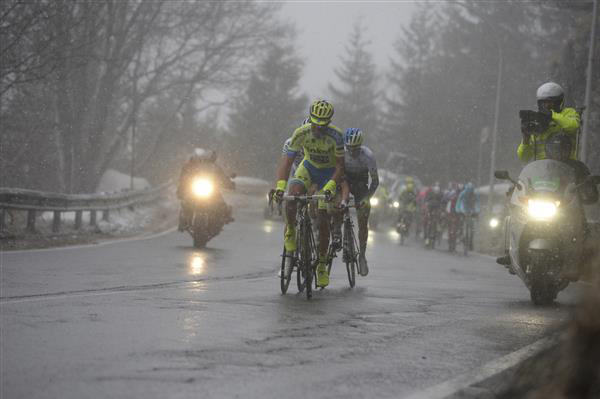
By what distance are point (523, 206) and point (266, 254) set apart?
885 centimetres

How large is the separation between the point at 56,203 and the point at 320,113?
10535 mm

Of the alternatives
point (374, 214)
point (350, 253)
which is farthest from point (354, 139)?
point (374, 214)

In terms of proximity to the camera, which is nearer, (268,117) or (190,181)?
(190,181)

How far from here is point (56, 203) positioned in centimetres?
2047

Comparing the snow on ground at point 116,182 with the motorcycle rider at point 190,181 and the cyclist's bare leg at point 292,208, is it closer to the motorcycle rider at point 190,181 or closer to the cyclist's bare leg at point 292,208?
the motorcycle rider at point 190,181

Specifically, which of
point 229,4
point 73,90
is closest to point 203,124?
point 229,4

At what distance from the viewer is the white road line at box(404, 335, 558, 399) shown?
5363 millimetres

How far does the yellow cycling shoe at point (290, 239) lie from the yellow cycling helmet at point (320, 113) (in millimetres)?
1145

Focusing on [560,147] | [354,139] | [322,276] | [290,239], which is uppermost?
[354,139]

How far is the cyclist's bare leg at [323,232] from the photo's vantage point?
11.6m

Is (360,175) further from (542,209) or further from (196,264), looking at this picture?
(542,209)

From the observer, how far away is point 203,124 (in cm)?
8144

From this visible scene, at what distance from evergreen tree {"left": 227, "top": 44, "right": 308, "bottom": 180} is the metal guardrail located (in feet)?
163

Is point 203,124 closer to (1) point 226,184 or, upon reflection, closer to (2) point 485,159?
(2) point 485,159
